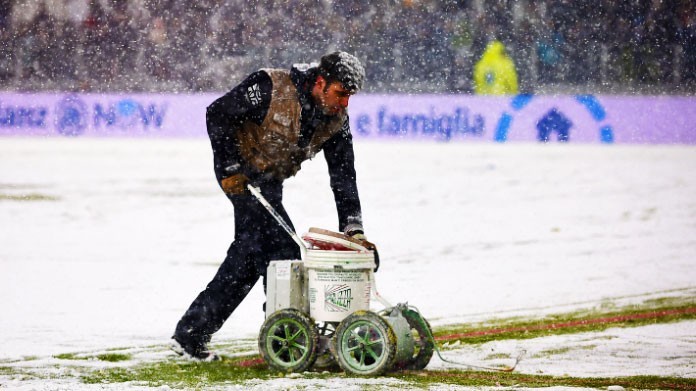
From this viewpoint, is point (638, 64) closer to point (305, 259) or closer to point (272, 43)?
point (272, 43)

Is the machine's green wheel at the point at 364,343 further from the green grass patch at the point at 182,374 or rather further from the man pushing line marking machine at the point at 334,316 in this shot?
the green grass patch at the point at 182,374

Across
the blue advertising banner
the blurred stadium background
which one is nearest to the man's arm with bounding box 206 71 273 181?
the blue advertising banner

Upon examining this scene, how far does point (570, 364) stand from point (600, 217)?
5477 mm

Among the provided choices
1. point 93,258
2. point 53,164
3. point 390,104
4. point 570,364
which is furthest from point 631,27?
point 570,364

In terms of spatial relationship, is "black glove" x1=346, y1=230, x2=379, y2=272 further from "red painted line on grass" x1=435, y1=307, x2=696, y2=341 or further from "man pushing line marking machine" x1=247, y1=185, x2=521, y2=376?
"red painted line on grass" x1=435, y1=307, x2=696, y2=341

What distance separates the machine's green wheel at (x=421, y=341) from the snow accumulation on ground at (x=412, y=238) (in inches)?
6.9

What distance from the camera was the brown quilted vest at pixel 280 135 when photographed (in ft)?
13.4

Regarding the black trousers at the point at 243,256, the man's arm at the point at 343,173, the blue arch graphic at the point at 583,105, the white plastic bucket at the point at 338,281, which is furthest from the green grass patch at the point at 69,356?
the blue arch graphic at the point at 583,105

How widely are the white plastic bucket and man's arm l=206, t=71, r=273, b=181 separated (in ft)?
1.74

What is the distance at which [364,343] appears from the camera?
12.7 feet

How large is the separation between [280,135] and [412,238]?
4.68 m

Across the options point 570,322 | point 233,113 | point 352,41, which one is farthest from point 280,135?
point 352,41

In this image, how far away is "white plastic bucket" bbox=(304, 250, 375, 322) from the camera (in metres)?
3.90

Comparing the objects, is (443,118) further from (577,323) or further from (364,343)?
(364,343)
